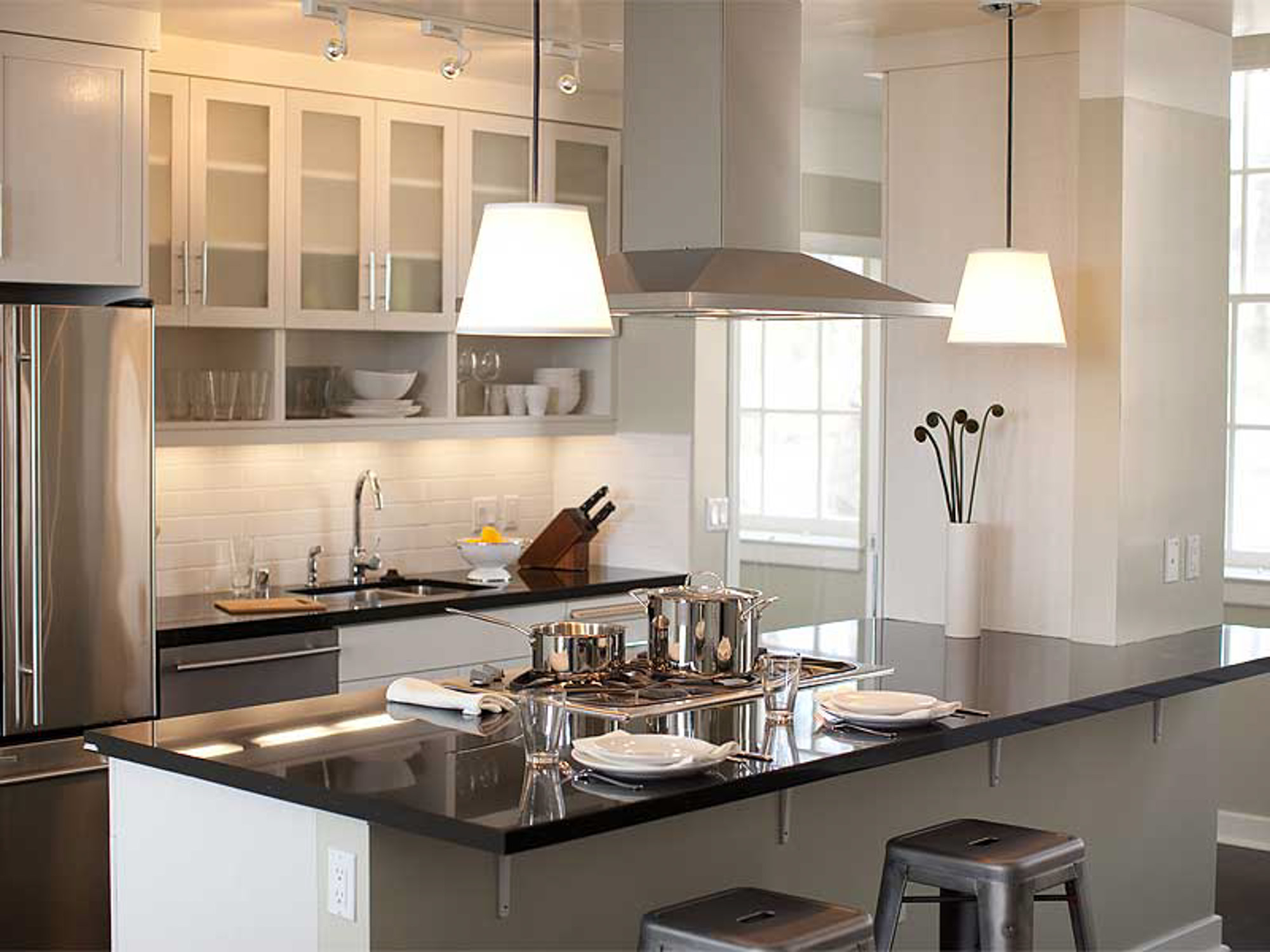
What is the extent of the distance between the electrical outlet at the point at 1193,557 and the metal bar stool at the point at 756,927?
2.29 meters

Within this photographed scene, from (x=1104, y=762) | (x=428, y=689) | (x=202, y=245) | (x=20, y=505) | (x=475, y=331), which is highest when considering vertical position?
(x=202, y=245)

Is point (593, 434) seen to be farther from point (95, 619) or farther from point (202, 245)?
point (95, 619)

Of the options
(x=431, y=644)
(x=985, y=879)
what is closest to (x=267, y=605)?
(x=431, y=644)

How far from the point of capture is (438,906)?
9.93 feet

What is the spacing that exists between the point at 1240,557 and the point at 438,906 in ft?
13.1

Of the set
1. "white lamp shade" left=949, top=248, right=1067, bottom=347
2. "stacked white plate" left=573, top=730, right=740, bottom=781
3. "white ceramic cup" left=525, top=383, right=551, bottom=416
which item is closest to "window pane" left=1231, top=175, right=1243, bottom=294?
"white lamp shade" left=949, top=248, right=1067, bottom=347

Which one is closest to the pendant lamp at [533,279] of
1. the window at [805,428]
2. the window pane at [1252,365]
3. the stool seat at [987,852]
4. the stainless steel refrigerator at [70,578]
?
the stool seat at [987,852]

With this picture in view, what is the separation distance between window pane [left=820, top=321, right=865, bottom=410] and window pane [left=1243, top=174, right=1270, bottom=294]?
1.57 metres

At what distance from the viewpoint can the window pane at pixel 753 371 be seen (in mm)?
7203

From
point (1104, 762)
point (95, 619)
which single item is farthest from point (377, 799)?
point (1104, 762)

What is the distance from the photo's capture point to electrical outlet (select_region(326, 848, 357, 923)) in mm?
2947

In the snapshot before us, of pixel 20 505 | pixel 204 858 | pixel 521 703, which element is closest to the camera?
pixel 521 703

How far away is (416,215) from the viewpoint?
5836 millimetres

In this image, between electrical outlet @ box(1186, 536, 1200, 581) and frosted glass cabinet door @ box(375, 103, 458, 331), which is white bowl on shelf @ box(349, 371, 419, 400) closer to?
frosted glass cabinet door @ box(375, 103, 458, 331)
